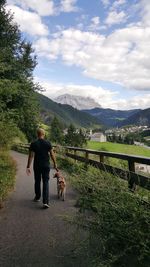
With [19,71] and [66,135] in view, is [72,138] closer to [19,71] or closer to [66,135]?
[66,135]

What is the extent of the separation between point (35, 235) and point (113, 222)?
326cm

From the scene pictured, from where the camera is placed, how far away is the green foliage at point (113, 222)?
4125mm

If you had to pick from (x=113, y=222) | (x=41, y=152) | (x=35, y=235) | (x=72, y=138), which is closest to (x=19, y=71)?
(x=41, y=152)

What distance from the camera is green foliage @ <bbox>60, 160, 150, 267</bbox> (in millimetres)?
4125

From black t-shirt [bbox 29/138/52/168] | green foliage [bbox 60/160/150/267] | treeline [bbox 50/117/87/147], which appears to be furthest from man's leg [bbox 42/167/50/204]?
treeline [bbox 50/117/87/147]

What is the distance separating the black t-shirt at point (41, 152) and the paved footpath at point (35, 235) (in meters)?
1.07

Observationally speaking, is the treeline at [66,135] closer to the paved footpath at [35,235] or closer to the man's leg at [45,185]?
the man's leg at [45,185]

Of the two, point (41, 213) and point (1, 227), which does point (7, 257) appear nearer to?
point (1, 227)

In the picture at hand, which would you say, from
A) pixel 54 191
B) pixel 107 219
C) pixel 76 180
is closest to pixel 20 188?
pixel 54 191

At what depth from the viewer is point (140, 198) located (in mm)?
4469

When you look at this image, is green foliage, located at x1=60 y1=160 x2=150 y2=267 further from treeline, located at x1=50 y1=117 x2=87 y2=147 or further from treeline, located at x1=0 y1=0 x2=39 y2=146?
treeline, located at x1=50 y1=117 x2=87 y2=147

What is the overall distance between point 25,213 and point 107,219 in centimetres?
529

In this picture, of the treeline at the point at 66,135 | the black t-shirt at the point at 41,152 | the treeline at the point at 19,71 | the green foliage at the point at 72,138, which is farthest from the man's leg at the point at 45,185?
the green foliage at the point at 72,138

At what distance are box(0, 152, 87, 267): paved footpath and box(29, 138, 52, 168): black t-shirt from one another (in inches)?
42.2
